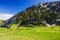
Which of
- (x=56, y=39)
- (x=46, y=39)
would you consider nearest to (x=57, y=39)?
(x=56, y=39)

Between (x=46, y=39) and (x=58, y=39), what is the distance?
2.12 m

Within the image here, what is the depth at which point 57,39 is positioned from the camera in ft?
90.9

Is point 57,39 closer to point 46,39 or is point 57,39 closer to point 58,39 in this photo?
point 58,39

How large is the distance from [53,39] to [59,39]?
3.47 ft

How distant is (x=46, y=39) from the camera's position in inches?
1099

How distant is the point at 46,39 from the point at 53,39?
4.06ft

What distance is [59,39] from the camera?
27719 millimetres

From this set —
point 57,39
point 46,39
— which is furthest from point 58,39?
point 46,39

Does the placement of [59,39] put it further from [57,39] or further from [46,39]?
[46,39]

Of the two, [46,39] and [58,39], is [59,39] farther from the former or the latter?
[46,39]

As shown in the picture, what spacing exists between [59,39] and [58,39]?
0.18m

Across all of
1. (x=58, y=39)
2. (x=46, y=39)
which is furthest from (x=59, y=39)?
(x=46, y=39)

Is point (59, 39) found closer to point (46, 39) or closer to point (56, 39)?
point (56, 39)

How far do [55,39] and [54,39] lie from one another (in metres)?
0.18
